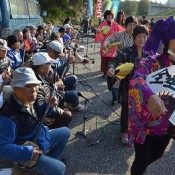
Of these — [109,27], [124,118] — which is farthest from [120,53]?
[109,27]

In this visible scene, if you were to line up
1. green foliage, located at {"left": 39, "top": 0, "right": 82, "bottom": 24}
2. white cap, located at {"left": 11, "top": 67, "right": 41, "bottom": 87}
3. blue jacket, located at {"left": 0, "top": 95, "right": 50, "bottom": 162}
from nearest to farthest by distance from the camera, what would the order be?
blue jacket, located at {"left": 0, "top": 95, "right": 50, "bottom": 162} < white cap, located at {"left": 11, "top": 67, "right": 41, "bottom": 87} < green foliage, located at {"left": 39, "top": 0, "right": 82, "bottom": 24}

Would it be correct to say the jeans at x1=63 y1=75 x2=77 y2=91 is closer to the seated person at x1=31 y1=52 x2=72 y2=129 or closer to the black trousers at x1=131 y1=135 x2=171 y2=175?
the seated person at x1=31 y1=52 x2=72 y2=129

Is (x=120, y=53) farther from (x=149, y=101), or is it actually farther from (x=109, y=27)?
(x=109, y=27)

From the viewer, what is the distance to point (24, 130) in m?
2.81

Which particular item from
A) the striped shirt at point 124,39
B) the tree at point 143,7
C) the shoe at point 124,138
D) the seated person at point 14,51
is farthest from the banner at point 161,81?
the tree at point 143,7

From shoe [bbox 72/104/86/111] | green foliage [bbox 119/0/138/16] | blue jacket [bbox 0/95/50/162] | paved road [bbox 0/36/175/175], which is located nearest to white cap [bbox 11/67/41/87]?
blue jacket [bbox 0/95/50/162]

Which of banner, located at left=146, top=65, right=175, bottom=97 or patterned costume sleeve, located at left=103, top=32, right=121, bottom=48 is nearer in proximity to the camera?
banner, located at left=146, top=65, right=175, bottom=97

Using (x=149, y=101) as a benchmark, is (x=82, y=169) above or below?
below

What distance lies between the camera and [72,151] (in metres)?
4.38

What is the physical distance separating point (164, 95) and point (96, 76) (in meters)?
6.70

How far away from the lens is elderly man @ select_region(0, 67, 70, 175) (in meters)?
2.59

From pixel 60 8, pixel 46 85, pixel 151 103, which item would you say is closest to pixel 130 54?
pixel 46 85

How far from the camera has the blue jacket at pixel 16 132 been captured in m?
2.57

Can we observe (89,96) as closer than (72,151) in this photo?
No
